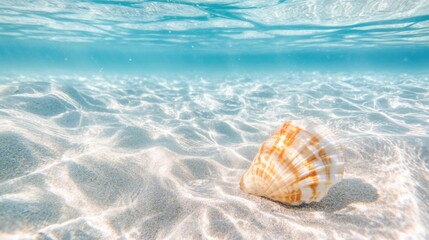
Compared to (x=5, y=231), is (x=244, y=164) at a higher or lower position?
lower

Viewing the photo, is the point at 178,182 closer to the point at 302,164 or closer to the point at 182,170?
the point at 182,170

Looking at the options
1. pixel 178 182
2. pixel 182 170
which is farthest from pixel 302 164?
pixel 182 170

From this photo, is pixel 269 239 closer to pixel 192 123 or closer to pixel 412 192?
pixel 412 192

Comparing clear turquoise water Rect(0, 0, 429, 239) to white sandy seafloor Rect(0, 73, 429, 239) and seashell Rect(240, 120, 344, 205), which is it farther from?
seashell Rect(240, 120, 344, 205)

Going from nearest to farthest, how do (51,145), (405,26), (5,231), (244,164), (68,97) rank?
1. (5,231)
2. (51,145)
3. (244,164)
4. (68,97)
5. (405,26)

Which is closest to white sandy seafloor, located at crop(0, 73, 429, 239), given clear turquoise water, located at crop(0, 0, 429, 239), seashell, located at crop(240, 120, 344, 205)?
clear turquoise water, located at crop(0, 0, 429, 239)

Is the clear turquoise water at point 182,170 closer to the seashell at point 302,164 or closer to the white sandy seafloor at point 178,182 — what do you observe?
the white sandy seafloor at point 178,182

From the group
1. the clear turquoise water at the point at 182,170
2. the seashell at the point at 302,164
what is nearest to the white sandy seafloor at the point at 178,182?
the clear turquoise water at the point at 182,170

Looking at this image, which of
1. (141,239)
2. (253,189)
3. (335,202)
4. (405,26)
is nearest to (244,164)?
(253,189)

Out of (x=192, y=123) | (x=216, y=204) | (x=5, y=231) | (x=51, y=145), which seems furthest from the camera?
(x=192, y=123)
